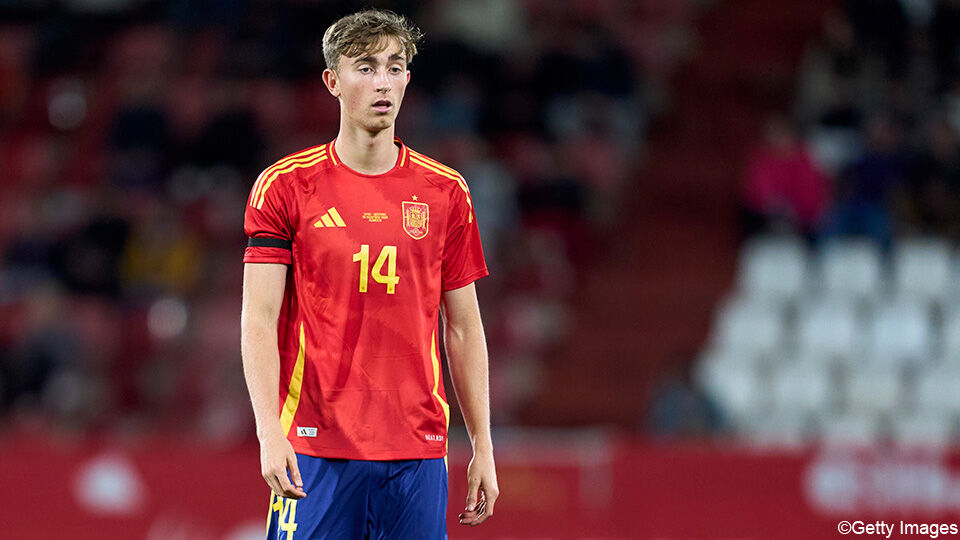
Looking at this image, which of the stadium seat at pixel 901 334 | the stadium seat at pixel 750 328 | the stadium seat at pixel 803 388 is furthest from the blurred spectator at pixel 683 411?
the stadium seat at pixel 901 334

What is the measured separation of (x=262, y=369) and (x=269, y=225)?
39 cm

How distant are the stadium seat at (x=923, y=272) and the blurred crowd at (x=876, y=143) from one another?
0.17 meters

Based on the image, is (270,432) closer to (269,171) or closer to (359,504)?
(359,504)

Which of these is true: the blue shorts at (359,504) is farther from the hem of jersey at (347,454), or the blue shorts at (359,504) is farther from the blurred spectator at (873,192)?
the blurred spectator at (873,192)

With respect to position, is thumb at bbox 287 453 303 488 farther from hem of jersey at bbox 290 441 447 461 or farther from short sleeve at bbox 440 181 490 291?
short sleeve at bbox 440 181 490 291

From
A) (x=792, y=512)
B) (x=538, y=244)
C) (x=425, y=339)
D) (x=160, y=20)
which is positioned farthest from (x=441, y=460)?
(x=160, y=20)

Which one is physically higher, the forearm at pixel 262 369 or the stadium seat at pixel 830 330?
the forearm at pixel 262 369

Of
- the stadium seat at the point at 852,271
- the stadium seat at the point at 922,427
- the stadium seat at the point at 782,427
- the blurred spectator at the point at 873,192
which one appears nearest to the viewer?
the stadium seat at the point at 922,427

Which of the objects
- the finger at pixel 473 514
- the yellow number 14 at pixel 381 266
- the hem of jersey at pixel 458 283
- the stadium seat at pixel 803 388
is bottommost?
the stadium seat at pixel 803 388

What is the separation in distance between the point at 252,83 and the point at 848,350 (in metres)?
5.70

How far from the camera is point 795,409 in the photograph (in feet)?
32.4

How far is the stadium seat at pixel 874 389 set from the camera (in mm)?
9828

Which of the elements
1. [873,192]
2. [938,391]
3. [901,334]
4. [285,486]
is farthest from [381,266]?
[873,192]

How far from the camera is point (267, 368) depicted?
145 inches
